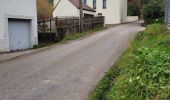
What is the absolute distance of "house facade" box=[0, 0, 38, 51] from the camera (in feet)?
71.5

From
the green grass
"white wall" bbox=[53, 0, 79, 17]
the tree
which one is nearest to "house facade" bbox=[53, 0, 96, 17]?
"white wall" bbox=[53, 0, 79, 17]

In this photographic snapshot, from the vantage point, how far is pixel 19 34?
23.9 m

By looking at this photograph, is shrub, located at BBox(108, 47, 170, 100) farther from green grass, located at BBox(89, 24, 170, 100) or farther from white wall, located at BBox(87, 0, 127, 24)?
white wall, located at BBox(87, 0, 127, 24)

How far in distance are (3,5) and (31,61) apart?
742 centimetres

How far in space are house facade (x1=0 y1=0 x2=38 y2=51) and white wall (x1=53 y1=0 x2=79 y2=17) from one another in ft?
57.0

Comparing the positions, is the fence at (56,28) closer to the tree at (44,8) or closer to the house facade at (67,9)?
the house facade at (67,9)

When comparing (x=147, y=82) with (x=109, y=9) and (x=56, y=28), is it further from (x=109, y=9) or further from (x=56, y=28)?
(x=109, y=9)

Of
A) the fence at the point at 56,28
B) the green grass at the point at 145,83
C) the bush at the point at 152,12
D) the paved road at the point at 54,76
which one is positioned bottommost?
the paved road at the point at 54,76

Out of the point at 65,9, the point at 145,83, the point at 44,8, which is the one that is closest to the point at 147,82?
the point at 145,83

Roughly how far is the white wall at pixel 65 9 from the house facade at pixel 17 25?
57.0 ft

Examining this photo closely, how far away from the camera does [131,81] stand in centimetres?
756

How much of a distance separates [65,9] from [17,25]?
20.3m

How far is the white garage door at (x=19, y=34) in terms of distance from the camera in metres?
23.1

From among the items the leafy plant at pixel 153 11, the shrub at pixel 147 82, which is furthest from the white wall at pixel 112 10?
the shrub at pixel 147 82
